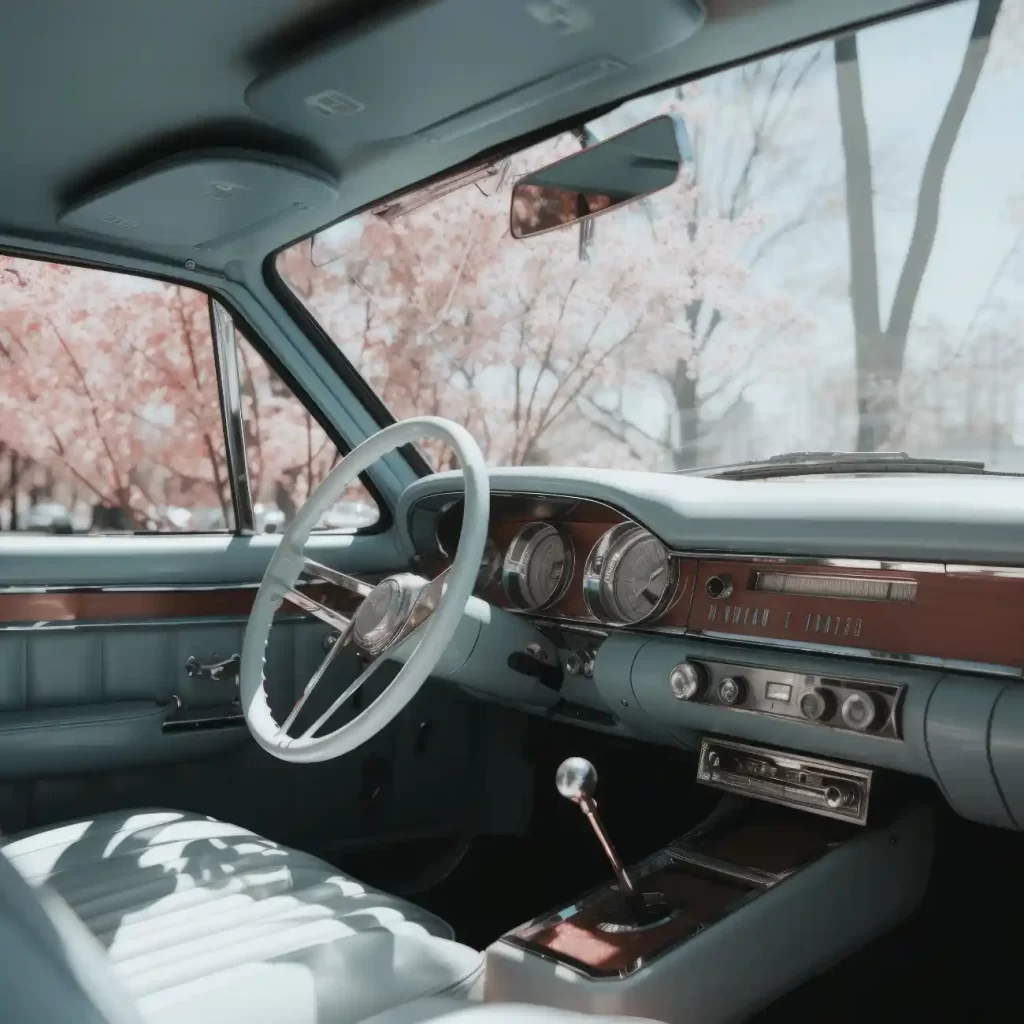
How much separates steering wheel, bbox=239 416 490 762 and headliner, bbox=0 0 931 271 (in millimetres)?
600

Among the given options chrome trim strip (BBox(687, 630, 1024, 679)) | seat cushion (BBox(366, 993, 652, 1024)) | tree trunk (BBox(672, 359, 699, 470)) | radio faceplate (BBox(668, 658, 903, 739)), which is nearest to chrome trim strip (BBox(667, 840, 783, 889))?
radio faceplate (BBox(668, 658, 903, 739))

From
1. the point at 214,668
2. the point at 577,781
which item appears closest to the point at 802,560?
the point at 577,781

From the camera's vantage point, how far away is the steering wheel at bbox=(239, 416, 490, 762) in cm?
165

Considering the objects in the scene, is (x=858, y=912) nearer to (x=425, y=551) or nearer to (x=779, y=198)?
(x=425, y=551)

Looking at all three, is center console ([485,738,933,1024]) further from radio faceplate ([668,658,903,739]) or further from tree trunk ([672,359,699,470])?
tree trunk ([672,359,699,470])

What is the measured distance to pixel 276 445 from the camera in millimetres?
3205

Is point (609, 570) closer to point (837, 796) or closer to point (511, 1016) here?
point (837, 796)

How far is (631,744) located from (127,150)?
162 centimetres

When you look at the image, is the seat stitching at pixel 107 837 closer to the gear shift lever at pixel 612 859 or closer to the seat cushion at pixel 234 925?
the seat cushion at pixel 234 925

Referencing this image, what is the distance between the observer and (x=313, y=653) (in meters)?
2.70

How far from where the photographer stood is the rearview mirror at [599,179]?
80.3 inches

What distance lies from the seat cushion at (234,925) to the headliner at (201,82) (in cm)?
126

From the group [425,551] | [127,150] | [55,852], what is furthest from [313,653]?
[127,150]

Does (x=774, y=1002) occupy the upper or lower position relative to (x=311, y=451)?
lower
